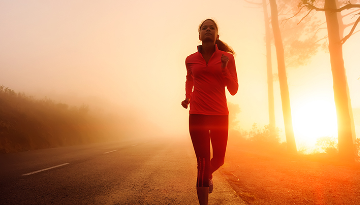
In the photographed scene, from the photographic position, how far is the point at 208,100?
8.37 feet

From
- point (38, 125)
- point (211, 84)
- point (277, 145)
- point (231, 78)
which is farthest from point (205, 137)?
point (38, 125)

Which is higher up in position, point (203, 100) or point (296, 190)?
point (203, 100)

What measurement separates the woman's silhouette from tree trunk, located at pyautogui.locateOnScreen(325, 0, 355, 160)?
Answer: 23.2 ft

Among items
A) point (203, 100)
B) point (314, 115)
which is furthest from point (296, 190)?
point (314, 115)

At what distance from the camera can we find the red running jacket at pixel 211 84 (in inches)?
100

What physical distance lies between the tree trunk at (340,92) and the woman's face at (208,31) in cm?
723

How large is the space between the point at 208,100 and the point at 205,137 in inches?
18.1

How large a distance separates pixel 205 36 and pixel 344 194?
3.32 metres

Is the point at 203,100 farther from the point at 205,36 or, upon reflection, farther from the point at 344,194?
the point at 344,194

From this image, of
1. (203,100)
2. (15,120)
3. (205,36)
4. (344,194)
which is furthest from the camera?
(15,120)

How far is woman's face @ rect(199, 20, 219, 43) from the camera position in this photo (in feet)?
8.94

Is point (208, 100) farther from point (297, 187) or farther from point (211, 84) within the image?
point (297, 187)

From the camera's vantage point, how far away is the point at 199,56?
2686 mm

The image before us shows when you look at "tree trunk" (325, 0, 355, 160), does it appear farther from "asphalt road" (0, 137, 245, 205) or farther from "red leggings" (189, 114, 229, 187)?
"red leggings" (189, 114, 229, 187)
